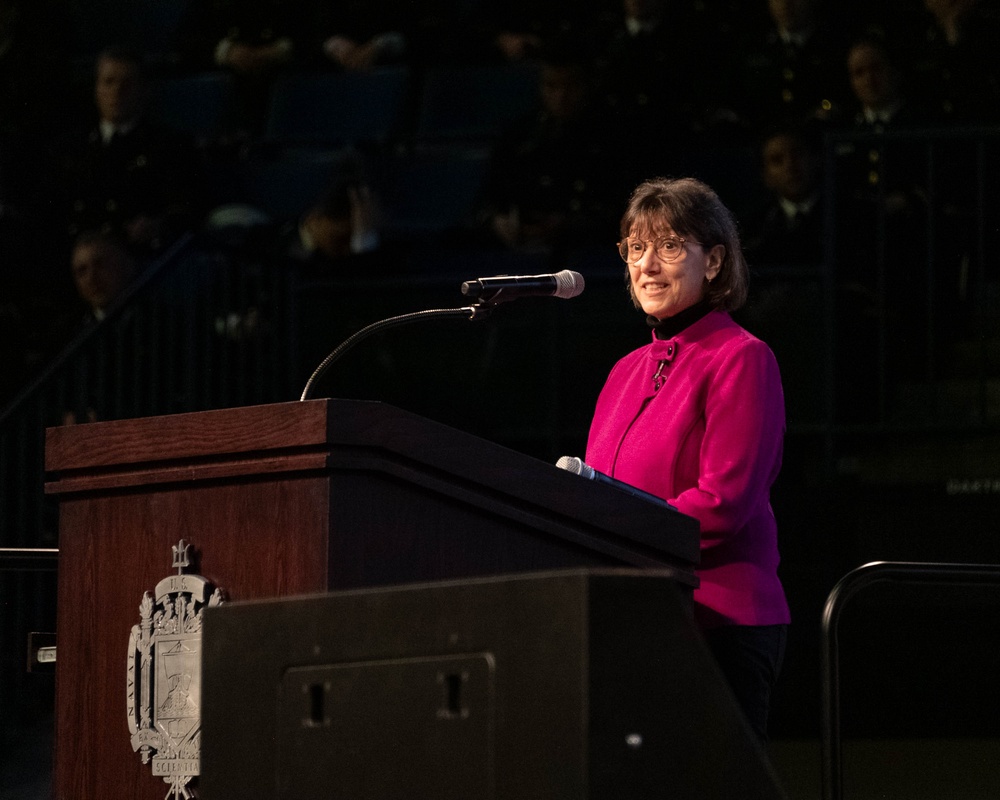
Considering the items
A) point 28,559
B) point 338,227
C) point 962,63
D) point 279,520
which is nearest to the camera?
point 279,520

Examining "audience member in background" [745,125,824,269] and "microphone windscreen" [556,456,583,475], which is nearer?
"microphone windscreen" [556,456,583,475]

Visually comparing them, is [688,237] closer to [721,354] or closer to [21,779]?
[721,354]

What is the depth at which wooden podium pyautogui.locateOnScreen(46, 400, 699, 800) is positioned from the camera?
4.90 ft

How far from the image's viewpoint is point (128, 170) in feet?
19.2

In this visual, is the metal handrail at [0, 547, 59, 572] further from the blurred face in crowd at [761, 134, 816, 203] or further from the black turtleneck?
the blurred face in crowd at [761, 134, 816, 203]

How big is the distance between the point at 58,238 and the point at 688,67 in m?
2.24

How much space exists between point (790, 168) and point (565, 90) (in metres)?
0.94

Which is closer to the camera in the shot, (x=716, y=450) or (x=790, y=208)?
(x=716, y=450)

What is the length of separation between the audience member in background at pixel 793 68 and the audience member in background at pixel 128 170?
1921mm

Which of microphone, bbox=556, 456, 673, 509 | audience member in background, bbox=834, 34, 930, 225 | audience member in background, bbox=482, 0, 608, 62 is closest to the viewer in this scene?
microphone, bbox=556, 456, 673, 509

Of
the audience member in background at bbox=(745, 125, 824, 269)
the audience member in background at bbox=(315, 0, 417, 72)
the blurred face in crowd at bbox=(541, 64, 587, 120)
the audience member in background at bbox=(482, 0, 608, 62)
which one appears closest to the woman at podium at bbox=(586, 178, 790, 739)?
the audience member in background at bbox=(745, 125, 824, 269)

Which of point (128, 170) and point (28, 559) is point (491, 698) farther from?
point (128, 170)

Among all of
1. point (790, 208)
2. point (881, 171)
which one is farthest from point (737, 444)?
point (790, 208)

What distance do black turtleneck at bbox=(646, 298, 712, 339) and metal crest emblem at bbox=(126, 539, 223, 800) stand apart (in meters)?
0.76
